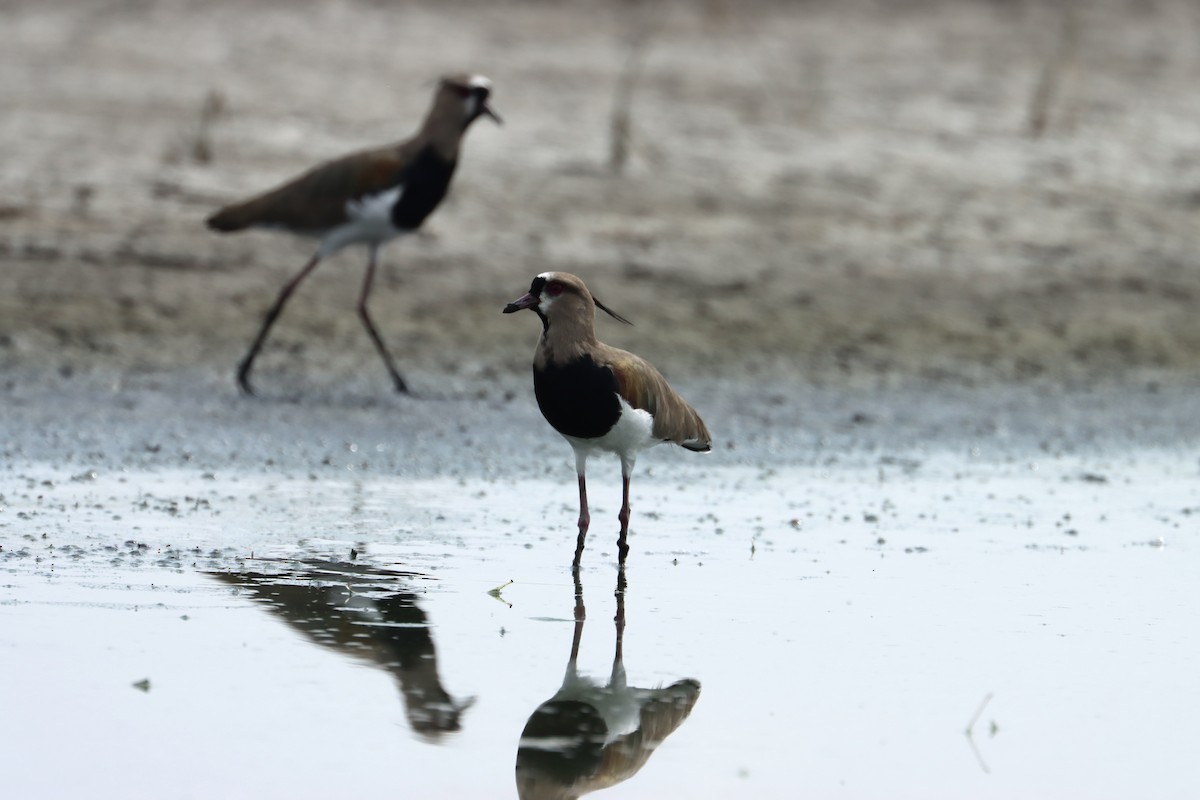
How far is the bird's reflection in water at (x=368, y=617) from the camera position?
5180 millimetres

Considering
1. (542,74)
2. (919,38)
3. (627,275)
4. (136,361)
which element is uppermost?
(919,38)

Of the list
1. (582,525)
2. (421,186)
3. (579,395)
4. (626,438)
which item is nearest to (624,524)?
(582,525)

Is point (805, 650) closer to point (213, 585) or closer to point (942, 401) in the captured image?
point (213, 585)

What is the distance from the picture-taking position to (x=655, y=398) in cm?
690

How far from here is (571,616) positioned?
6.12m

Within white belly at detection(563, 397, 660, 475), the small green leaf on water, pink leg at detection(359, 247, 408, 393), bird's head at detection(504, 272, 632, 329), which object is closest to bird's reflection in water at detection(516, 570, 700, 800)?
the small green leaf on water

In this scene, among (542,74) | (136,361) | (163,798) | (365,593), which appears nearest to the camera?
(163,798)

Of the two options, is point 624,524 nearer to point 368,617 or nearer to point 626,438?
point 626,438

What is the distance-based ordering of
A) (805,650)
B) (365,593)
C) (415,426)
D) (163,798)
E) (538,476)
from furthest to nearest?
(415,426)
(538,476)
(365,593)
(805,650)
(163,798)

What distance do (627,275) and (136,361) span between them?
3.08m

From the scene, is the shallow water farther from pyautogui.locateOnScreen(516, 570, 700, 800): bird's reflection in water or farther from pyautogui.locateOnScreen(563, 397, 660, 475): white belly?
pyautogui.locateOnScreen(563, 397, 660, 475): white belly

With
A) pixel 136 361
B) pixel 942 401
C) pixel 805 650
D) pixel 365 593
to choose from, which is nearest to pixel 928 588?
pixel 805 650

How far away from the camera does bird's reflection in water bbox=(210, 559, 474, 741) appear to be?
5.18m

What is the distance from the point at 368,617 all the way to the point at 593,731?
1181 mm
